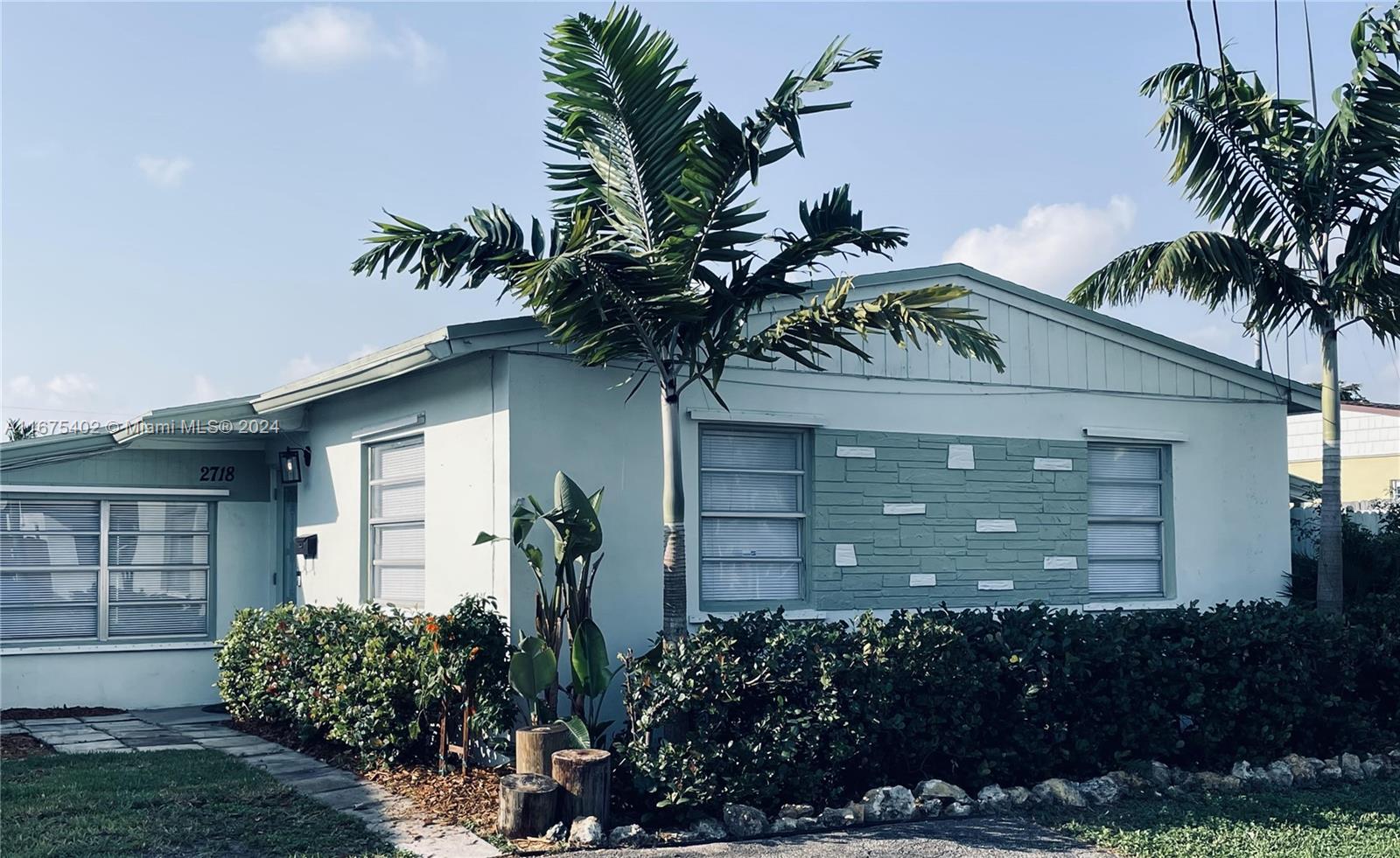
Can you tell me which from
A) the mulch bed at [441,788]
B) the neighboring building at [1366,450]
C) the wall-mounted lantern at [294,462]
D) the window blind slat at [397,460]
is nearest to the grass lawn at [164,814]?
the mulch bed at [441,788]

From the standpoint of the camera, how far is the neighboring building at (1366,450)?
86.9 feet

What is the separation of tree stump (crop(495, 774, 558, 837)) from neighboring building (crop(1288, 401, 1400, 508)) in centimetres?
2304

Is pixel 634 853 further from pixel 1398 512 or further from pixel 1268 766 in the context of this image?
pixel 1398 512

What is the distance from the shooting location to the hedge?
8.31m

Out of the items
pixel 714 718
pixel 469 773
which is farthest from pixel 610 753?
pixel 469 773

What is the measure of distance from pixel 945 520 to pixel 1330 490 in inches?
130

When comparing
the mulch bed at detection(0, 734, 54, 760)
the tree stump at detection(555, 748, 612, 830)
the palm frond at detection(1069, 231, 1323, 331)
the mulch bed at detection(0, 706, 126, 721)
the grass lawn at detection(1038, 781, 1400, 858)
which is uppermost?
the palm frond at detection(1069, 231, 1323, 331)

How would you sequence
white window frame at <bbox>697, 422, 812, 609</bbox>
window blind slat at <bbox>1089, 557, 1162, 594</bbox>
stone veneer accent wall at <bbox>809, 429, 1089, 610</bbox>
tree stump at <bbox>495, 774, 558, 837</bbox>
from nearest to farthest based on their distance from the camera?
tree stump at <bbox>495, 774, 558, 837</bbox> < white window frame at <bbox>697, 422, 812, 609</bbox> < stone veneer accent wall at <bbox>809, 429, 1089, 610</bbox> < window blind slat at <bbox>1089, 557, 1162, 594</bbox>

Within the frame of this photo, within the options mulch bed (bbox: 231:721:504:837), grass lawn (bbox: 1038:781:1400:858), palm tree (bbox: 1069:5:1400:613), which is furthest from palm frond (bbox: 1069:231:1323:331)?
mulch bed (bbox: 231:721:504:837)

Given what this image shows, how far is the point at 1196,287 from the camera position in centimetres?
1113

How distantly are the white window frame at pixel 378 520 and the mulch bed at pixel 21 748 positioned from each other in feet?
8.93

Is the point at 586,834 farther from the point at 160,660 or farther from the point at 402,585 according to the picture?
the point at 160,660

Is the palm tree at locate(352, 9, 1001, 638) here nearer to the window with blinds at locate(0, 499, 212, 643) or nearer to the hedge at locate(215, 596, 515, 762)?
the hedge at locate(215, 596, 515, 762)

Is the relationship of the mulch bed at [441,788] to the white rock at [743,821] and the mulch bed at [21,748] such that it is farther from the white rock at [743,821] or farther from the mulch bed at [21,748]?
the mulch bed at [21,748]
